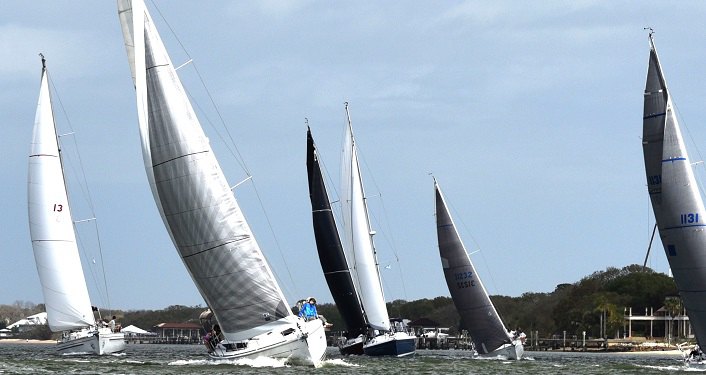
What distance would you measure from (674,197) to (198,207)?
53.4ft

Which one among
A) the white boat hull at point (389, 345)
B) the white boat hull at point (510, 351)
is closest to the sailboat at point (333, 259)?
the white boat hull at point (389, 345)

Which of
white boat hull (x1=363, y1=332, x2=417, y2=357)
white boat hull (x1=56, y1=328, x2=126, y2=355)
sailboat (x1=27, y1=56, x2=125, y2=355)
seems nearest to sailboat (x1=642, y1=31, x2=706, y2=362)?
white boat hull (x1=363, y1=332, x2=417, y2=357)

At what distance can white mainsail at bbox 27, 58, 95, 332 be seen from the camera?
61.0m

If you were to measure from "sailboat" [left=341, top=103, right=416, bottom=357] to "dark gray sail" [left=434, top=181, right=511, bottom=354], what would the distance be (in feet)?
10.4

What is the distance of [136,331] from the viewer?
186 m

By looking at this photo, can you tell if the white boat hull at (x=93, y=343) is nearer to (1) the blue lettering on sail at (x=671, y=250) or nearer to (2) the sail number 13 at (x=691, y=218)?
(1) the blue lettering on sail at (x=671, y=250)

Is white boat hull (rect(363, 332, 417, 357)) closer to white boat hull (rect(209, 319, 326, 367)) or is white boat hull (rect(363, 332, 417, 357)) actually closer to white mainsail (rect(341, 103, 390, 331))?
white mainsail (rect(341, 103, 390, 331))

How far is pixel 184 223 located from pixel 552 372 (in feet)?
51.4

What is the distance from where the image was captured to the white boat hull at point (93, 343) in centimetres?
5884

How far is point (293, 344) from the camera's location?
139ft

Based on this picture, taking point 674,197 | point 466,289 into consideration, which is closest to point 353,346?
point 466,289

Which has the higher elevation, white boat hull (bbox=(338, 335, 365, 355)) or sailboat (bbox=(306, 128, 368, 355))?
sailboat (bbox=(306, 128, 368, 355))

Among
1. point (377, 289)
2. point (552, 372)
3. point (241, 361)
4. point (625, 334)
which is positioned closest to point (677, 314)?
point (625, 334)

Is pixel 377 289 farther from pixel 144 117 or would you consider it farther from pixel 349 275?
pixel 144 117
